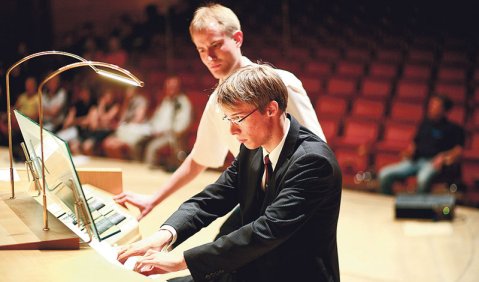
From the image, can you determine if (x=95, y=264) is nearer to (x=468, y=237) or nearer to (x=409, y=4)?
(x=468, y=237)

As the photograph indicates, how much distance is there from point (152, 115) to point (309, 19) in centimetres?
250

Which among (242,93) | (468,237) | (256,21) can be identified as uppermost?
(242,93)

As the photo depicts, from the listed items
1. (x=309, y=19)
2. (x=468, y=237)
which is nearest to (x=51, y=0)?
(x=309, y=19)

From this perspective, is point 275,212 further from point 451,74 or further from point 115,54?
point 115,54

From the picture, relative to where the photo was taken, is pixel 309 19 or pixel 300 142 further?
pixel 309 19

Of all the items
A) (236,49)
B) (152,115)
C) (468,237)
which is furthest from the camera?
(152,115)

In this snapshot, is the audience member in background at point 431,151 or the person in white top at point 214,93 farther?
the audience member in background at point 431,151

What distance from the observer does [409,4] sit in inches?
282

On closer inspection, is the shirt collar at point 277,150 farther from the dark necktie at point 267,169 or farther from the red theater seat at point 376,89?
the red theater seat at point 376,89

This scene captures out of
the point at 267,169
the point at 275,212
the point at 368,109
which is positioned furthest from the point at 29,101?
the point at 275,212

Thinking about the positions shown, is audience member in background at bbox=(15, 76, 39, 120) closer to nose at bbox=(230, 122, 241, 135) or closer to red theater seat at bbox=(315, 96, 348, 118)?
red theater seat at bbox=(315, 96, 348, 118)

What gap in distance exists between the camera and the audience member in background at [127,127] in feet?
21.3

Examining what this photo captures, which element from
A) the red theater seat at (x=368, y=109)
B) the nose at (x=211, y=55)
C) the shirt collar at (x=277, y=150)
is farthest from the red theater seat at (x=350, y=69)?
the shirt collar at (x=277, y=150)

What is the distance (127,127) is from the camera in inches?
257
